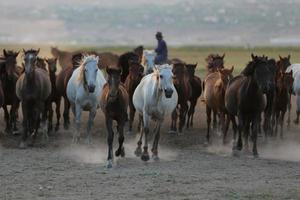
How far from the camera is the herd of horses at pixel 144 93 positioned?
15.2 metres

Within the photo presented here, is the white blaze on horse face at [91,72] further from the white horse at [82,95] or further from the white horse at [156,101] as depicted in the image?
the white horse at [156,101]

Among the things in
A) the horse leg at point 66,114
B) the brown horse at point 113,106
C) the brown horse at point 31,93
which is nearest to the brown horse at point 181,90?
the horse leg at point 66,114

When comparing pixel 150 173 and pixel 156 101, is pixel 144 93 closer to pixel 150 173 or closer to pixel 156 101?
pixel 156 101

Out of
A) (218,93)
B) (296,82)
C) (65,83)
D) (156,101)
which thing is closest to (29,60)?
(65,83)

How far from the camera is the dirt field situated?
1173cm

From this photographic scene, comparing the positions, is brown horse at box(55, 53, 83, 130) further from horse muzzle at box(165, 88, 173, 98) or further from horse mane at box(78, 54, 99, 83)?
horse muzzle at box(165, 88, 173, 98)

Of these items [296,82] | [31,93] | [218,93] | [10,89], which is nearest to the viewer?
[31,93]

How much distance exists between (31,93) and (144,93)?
2945 millimetres

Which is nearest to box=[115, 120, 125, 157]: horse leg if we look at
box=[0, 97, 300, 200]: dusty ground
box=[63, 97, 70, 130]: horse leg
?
box=[0, 97, 300, 200]: dusty ground

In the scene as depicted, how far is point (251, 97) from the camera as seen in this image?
53.5 ft

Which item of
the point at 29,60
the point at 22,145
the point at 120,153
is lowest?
the point at 22,145

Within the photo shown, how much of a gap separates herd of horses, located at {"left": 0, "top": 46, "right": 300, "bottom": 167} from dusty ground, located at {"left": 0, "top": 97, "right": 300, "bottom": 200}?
0.45m

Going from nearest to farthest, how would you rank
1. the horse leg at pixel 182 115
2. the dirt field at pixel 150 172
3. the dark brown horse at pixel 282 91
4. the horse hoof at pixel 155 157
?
the dirt field at pixel 150 172 → the horse hoof at pixel 155 157 → the dark brown horse at pixel 282 91 → the horse leg at pixel 182 115

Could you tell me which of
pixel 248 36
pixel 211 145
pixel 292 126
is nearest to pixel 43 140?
pixel 211 145
